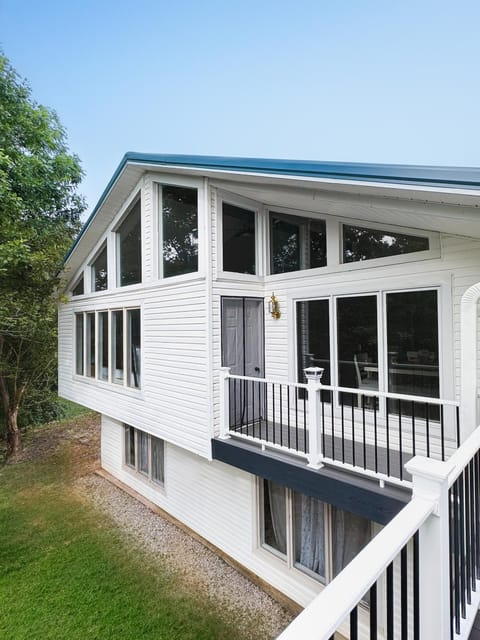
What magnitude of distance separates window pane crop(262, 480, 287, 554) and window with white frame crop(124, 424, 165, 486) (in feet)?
10.7

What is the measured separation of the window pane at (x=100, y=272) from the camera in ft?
29.1

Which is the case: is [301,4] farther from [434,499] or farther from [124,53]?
[434,499]

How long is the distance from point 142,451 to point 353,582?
8803 mm

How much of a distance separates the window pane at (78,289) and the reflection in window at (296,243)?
615cm

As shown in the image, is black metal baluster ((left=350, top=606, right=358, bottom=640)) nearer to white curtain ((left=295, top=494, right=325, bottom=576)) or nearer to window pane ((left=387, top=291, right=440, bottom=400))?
window pane ((left=387, top=291, right=440, bottom=400))

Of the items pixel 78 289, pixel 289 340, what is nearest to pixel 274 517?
pixel 289 340

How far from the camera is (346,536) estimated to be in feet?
16.4

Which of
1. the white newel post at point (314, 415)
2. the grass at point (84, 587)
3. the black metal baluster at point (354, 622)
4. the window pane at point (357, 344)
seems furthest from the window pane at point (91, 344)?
the black metal baluster at point (354, 622)

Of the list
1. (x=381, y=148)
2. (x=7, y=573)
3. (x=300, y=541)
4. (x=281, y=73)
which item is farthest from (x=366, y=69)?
(x=7, y=573)

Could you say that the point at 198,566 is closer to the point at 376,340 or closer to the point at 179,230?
the point at 376,340

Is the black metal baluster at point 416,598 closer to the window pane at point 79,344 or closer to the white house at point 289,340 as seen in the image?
the white house at point 289,340

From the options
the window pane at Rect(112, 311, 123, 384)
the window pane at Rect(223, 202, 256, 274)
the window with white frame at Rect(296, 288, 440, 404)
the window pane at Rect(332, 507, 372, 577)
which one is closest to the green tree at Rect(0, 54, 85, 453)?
the window pane at Rect(112, 311, 123, 384)

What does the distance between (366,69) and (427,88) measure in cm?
576

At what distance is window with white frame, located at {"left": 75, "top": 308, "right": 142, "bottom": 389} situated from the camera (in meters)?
7.68
